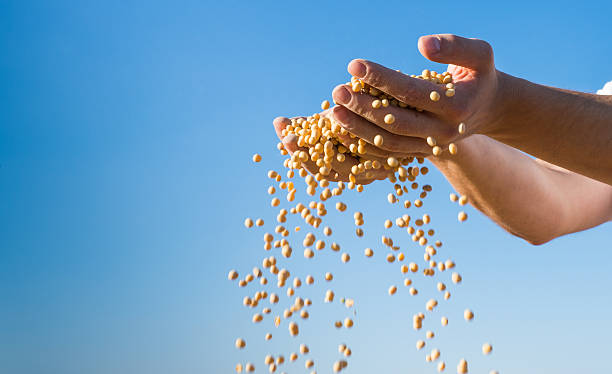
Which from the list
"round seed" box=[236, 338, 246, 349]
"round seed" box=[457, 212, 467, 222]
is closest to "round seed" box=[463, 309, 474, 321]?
"round seed" box=[457, 212, 467, 222]

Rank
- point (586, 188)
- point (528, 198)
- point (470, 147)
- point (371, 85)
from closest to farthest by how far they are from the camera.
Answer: point (371, 85)
point (470, 147)
point (528, 198)
point (586, 188)

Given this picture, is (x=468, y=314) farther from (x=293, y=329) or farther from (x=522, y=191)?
(x=522, y=191)

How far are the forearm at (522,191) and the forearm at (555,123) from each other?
0.34m

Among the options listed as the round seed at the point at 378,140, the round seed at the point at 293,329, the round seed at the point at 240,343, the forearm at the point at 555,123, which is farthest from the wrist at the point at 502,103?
the round seed at the point at 240,343

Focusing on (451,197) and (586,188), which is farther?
(586,188)

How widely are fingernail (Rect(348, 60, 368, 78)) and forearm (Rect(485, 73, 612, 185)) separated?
492mm

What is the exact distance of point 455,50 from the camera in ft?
4.19

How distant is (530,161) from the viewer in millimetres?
2404

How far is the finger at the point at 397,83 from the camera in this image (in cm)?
125

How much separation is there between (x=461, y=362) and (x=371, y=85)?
31.7 inches

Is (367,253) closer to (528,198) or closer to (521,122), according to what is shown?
(521,122)

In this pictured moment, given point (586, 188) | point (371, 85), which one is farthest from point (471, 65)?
point (586, 188)

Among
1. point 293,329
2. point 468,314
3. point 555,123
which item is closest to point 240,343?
point 293,329

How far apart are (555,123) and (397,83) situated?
2.08 feet
